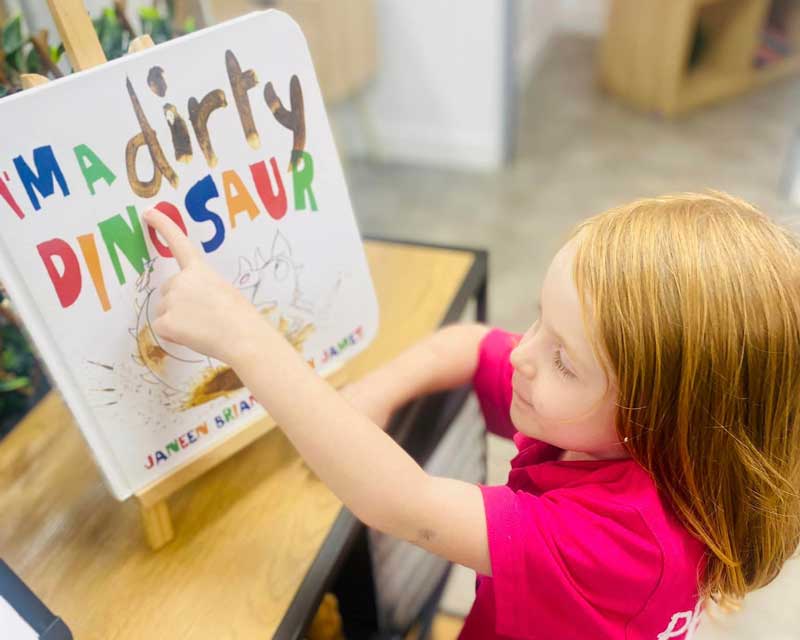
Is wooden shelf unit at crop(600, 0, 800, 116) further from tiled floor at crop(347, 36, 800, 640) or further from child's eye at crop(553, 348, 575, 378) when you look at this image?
child's eye at crop(553, 348, 575, 378)

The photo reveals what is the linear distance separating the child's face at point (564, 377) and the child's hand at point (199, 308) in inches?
8.8

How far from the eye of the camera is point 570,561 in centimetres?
59

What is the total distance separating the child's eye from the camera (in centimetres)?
61

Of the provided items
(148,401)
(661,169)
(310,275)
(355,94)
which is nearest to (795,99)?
(661,169)

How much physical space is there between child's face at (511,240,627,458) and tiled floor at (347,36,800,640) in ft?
4.33

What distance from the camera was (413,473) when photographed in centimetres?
62

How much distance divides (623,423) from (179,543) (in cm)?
44

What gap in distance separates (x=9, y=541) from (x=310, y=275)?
15.5 inches

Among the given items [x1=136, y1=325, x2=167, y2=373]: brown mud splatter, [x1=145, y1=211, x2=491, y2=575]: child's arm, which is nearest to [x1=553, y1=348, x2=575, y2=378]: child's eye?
[x1=145, y1=211, x2=491, y2=575]: child's arm

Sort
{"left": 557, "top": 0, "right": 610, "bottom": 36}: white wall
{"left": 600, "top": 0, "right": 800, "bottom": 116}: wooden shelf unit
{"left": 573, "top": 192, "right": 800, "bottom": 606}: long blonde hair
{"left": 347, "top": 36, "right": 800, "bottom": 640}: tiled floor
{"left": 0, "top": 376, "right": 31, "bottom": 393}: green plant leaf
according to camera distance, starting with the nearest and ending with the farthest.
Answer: {"left": 573, "top": 192, "right": 800, "bottom": 606}: long blonde hair, {"left": 0, "top": 376, "right": 31, "bottom": 393}: green plant leaf, {"left": 347, "top": 36, "right": 800, "bottom": 640}: tiled floor, {"left": 600, "top": 0, "right": 800, "bottom": 116}: wooden shelf unit, {"left": 557, "top": 0, "right": 610, "bottom": 36}: white wall

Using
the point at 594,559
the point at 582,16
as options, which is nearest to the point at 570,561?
the point at 594,559

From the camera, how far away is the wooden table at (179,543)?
2.27 ft

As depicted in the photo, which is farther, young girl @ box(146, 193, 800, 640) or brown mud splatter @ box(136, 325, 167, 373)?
brown mud splatter @ box(136, 325, 167, 373)

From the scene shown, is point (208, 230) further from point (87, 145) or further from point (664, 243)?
point (664, 243)
